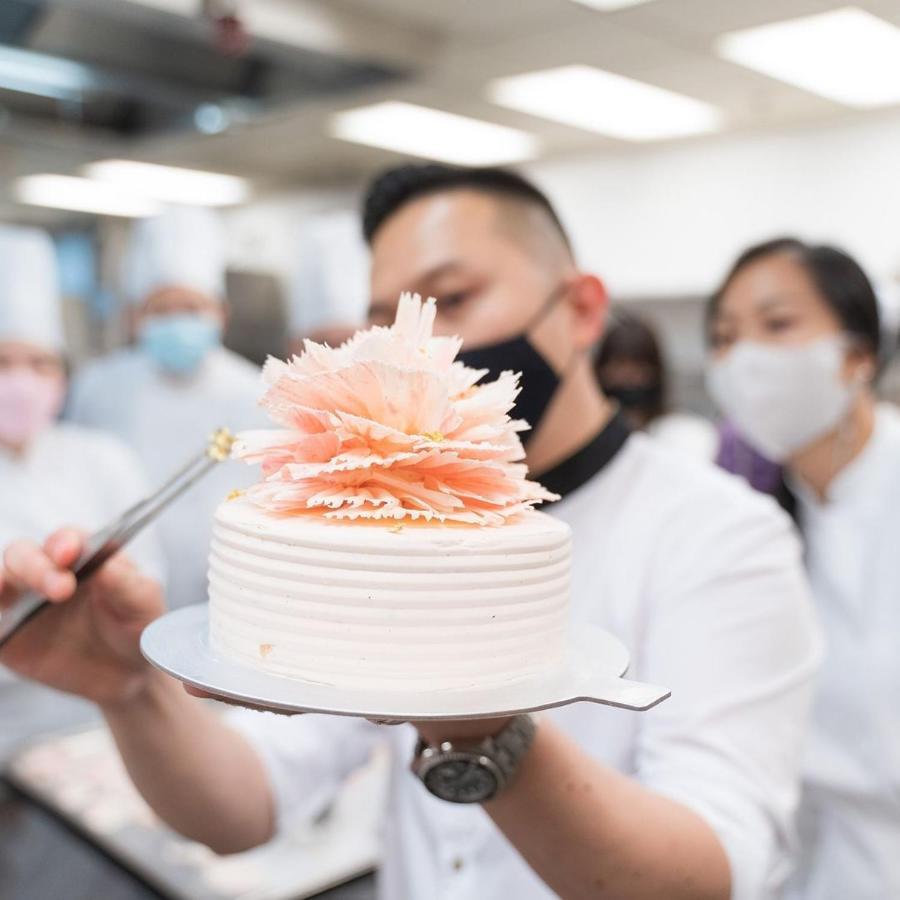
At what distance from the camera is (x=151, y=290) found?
3309 mm

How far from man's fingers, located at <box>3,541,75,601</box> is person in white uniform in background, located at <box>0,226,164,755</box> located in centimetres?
152

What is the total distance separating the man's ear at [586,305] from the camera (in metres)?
1.09

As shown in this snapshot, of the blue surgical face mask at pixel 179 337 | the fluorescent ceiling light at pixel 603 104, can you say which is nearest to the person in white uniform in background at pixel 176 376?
the blue surgical face mask at pixel 179 337

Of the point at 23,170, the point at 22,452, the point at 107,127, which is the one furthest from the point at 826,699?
the point at 23,170

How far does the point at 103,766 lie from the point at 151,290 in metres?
2.03

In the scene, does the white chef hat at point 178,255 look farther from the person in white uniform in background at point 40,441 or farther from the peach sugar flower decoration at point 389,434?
the peach sugar flower decoration at point 389,434

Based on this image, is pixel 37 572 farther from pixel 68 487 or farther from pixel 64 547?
pixel 68 487

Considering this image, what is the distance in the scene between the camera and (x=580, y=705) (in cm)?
115

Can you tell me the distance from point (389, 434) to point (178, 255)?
302 cm

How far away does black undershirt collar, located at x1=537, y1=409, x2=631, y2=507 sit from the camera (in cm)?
119

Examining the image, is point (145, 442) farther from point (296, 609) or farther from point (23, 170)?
point (296, 609)

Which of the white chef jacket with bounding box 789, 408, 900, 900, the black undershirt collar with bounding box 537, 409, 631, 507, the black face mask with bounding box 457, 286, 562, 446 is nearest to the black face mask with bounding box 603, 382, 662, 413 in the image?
the white chef jacket with bounding box 789, 408, 900, 900

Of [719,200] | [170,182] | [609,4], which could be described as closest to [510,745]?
[609,4]

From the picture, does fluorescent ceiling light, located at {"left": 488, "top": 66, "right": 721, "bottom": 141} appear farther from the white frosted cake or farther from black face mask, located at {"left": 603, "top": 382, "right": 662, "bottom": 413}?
the white frosted cake
